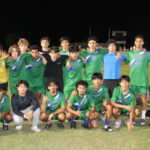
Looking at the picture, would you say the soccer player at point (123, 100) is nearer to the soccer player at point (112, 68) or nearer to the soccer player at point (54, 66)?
the soccer player at point (112, 68)

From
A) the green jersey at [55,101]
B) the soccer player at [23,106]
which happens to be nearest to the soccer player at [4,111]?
the soccer player at [23,106]

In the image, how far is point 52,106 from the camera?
14.1 ft

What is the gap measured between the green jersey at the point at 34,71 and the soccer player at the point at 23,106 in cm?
63

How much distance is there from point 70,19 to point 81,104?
42565 mm

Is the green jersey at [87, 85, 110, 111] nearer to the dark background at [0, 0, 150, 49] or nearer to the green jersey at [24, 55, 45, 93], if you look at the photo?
the green jersey at [24, 55, 45, 93]

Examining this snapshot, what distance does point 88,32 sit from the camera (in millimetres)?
45938

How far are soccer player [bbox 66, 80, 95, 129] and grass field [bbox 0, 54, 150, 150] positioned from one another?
0.60ft

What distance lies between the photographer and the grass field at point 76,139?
11.0 feet

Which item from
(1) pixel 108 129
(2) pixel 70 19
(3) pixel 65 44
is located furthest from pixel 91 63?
(2) pixel 70 19

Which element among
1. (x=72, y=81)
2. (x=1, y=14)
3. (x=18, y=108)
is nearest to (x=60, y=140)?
(x=18, y=108)

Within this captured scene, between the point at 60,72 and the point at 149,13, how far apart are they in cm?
3984

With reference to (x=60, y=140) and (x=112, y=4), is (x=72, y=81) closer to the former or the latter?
(x=60, y=140)


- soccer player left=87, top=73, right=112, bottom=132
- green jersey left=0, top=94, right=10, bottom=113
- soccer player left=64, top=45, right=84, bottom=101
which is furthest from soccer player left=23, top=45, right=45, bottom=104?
soccer player left=87, top=73, right=112, bottom=132

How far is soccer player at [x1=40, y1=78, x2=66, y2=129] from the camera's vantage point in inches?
163
